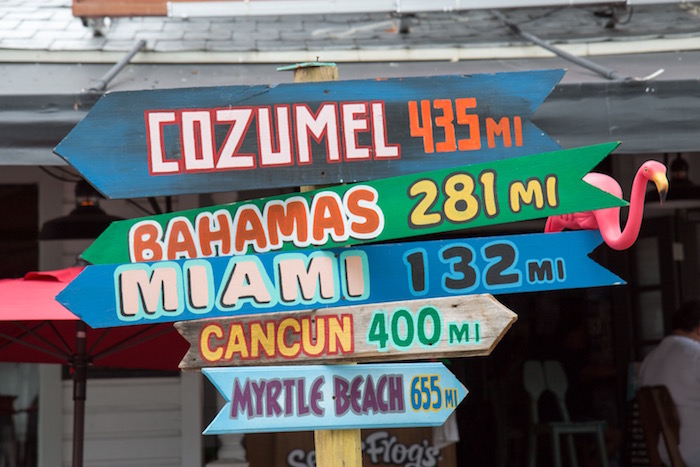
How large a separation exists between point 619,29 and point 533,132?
332 centimetres

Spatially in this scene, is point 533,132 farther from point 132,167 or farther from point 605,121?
point 605,121

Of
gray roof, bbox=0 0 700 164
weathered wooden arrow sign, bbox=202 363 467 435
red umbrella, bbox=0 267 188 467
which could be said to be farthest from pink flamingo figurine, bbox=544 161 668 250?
red umbrella, bbox=0 267 188 467

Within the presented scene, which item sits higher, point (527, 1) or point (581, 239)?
point (527, 1)

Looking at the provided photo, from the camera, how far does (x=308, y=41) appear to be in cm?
603

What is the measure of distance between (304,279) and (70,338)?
2.80m

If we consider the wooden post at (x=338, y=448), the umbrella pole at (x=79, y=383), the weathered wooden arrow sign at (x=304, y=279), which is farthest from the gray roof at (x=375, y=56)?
the wooden post at (x=338, y=448)

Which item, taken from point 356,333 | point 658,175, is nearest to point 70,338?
point 356,333

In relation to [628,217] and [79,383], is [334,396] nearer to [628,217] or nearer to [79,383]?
[628,217]

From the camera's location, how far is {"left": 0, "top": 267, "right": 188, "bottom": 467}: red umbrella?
4.21 meters

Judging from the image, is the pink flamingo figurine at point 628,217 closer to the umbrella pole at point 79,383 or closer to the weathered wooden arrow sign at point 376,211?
the weathered wooden arrow sign at point 376,211

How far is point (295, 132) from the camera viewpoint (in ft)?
9.82

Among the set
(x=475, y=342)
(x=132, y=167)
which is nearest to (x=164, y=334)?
(x=132, y=167)

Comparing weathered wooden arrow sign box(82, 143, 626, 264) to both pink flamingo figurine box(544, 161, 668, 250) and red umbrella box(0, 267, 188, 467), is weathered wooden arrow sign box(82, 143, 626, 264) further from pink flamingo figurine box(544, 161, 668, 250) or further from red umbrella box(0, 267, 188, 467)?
red umbrella box(0, 267, 188, 467)

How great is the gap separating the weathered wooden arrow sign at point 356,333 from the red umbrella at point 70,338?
1.39 meters
